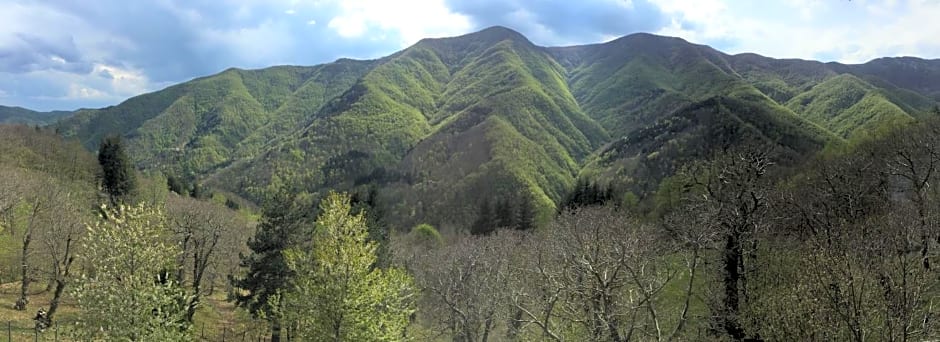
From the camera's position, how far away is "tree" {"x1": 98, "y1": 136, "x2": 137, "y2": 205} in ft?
245

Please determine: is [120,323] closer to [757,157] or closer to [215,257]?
[757,157]

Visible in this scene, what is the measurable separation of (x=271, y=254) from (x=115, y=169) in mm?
56197

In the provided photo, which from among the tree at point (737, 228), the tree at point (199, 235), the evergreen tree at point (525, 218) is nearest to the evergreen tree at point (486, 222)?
the evergreen tree at point (525, 218)

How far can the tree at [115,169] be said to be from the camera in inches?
2935

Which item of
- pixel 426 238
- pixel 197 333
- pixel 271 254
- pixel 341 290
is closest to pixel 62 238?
pixel 197 333

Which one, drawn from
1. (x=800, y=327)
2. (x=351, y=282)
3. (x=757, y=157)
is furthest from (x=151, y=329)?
(x=757, y=157)

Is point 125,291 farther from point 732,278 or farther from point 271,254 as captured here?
point 732,278

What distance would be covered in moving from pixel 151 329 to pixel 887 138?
6794 cm

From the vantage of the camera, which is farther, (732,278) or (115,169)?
(115,169)

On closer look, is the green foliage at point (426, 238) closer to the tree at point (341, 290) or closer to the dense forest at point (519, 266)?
the dense forest at point (519, 266)

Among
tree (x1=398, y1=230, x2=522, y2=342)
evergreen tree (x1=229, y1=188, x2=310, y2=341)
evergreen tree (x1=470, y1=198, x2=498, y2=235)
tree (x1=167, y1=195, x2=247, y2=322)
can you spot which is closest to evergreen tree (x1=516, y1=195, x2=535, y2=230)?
evergreen tree (x1=470, y1=198, x2=498, y2=235)

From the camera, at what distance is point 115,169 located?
7612 centimetres

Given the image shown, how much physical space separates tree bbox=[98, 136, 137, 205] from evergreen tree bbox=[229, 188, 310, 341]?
5065 cm

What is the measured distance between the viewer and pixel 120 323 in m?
18.8
